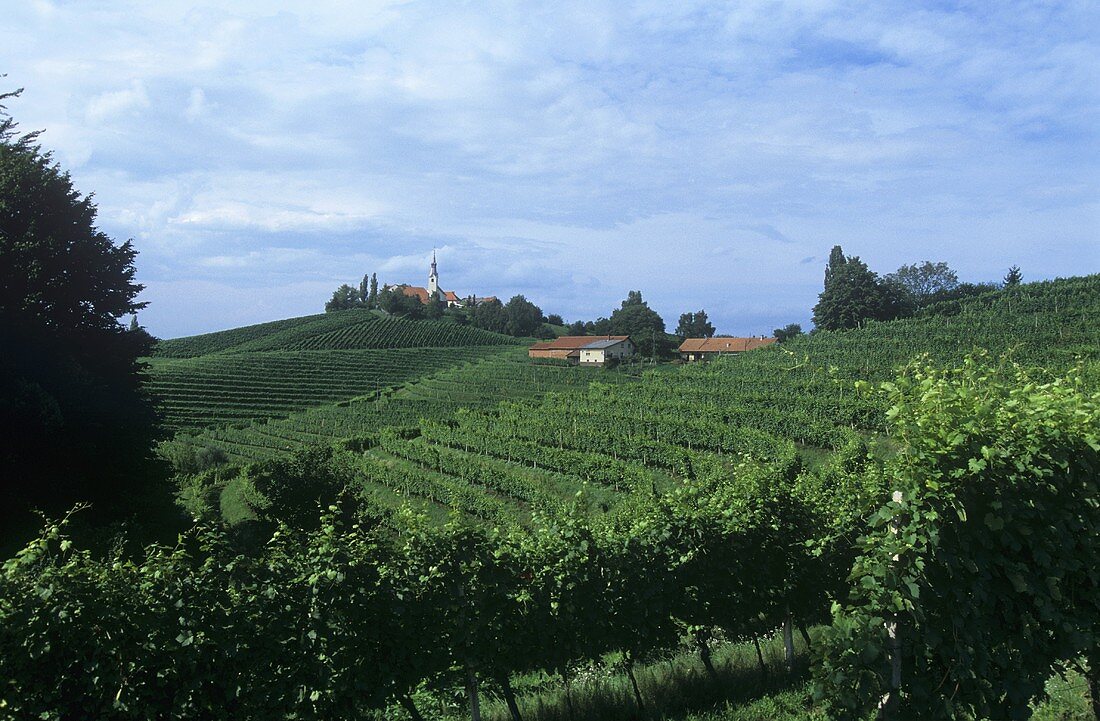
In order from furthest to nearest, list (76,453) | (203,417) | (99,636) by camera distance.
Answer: (203,417)
(76,453)
(99,636)

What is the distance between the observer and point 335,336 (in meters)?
92.2

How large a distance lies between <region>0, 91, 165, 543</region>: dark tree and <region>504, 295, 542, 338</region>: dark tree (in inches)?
3744

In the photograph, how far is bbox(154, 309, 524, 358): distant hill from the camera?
89.1 metres

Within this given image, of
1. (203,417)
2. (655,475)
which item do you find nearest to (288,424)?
(203,417)

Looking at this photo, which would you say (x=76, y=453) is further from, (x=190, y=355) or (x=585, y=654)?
(x=190, y=355)

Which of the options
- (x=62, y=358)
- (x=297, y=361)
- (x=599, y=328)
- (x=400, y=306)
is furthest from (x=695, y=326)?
(x=62, y=358)

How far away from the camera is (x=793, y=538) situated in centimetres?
856

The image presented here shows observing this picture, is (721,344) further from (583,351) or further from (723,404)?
(723,404)

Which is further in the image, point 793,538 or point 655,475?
point 655,475

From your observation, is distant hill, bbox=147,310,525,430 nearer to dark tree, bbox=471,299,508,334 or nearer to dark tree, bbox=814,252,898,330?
dark tree, bbox=471,299,508,334

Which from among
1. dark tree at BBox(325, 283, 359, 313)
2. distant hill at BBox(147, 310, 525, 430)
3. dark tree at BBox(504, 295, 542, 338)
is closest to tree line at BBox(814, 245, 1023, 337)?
distant hill at BBox(147, 310, 525, 430)

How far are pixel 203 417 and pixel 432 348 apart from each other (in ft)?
128

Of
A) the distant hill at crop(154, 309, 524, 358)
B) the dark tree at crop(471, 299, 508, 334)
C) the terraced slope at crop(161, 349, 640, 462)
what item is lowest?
the terraced slope at crop(161, 349, 640, 462)

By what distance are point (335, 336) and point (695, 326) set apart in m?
70.9
